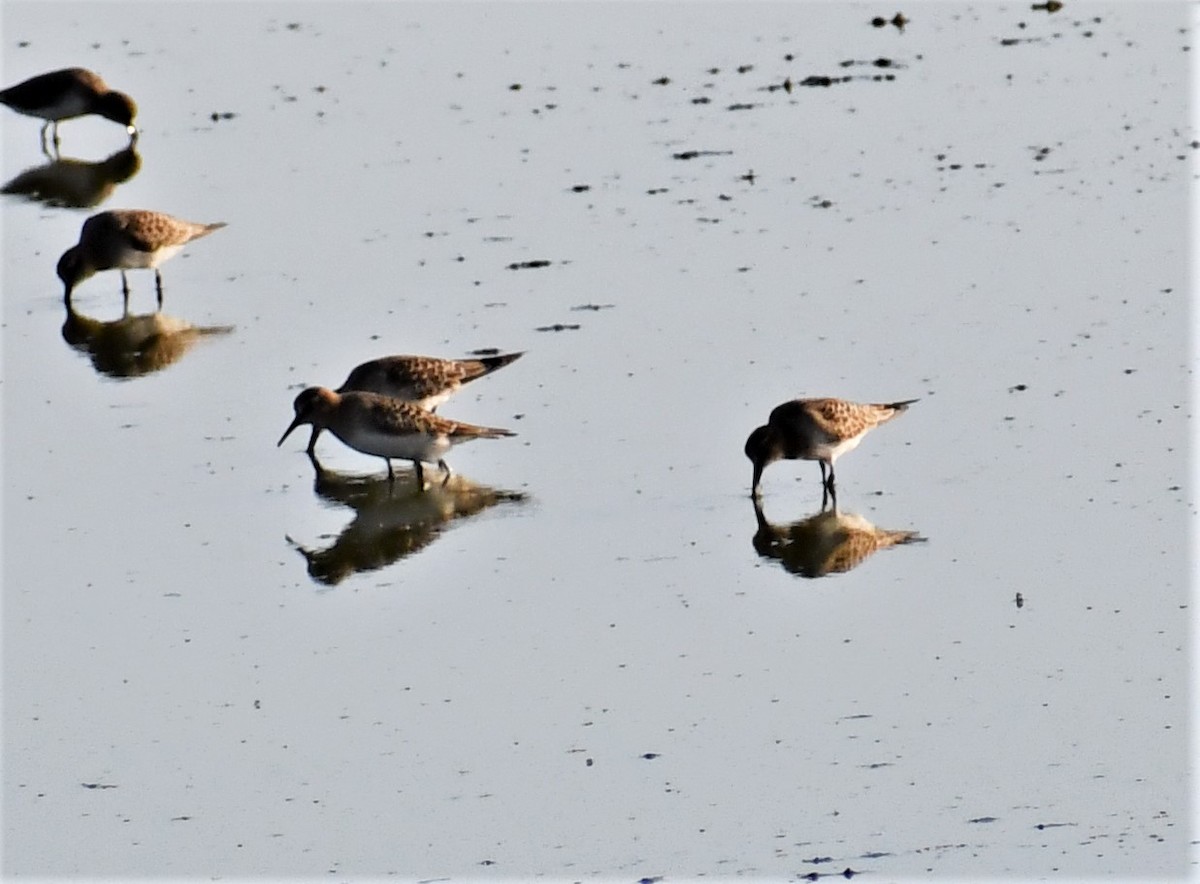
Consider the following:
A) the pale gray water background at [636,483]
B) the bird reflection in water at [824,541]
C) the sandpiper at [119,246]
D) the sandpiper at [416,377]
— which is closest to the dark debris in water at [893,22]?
the pale gray water background at [636,483]

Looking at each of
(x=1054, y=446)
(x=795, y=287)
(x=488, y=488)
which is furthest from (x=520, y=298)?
(x=1054, y=446)

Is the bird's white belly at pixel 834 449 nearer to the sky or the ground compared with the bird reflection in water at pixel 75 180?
nearer to the ground

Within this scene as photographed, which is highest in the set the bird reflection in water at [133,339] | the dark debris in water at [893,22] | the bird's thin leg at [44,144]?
the dark debris in water at [893,22]

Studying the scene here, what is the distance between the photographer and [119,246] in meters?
19.1

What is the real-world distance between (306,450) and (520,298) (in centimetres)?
303

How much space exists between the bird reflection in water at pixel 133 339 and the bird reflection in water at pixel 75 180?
369 cm

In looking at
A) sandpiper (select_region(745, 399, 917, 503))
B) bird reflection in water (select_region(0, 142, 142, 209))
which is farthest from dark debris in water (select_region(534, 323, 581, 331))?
bird reflection in water (select_region(0, 142, 142, 209))

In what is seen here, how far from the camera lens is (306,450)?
51.2 feet

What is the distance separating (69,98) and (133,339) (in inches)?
287

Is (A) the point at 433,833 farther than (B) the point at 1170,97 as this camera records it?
No

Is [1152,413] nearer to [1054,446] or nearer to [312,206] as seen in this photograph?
[1054,446]

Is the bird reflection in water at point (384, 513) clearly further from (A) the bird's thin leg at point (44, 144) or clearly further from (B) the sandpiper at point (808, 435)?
Result: (A) the bird's thin leg at point (44, 144)

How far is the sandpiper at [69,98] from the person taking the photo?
24734mm

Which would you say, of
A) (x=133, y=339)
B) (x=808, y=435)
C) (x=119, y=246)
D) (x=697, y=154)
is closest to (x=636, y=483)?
(x=808, y=435)
